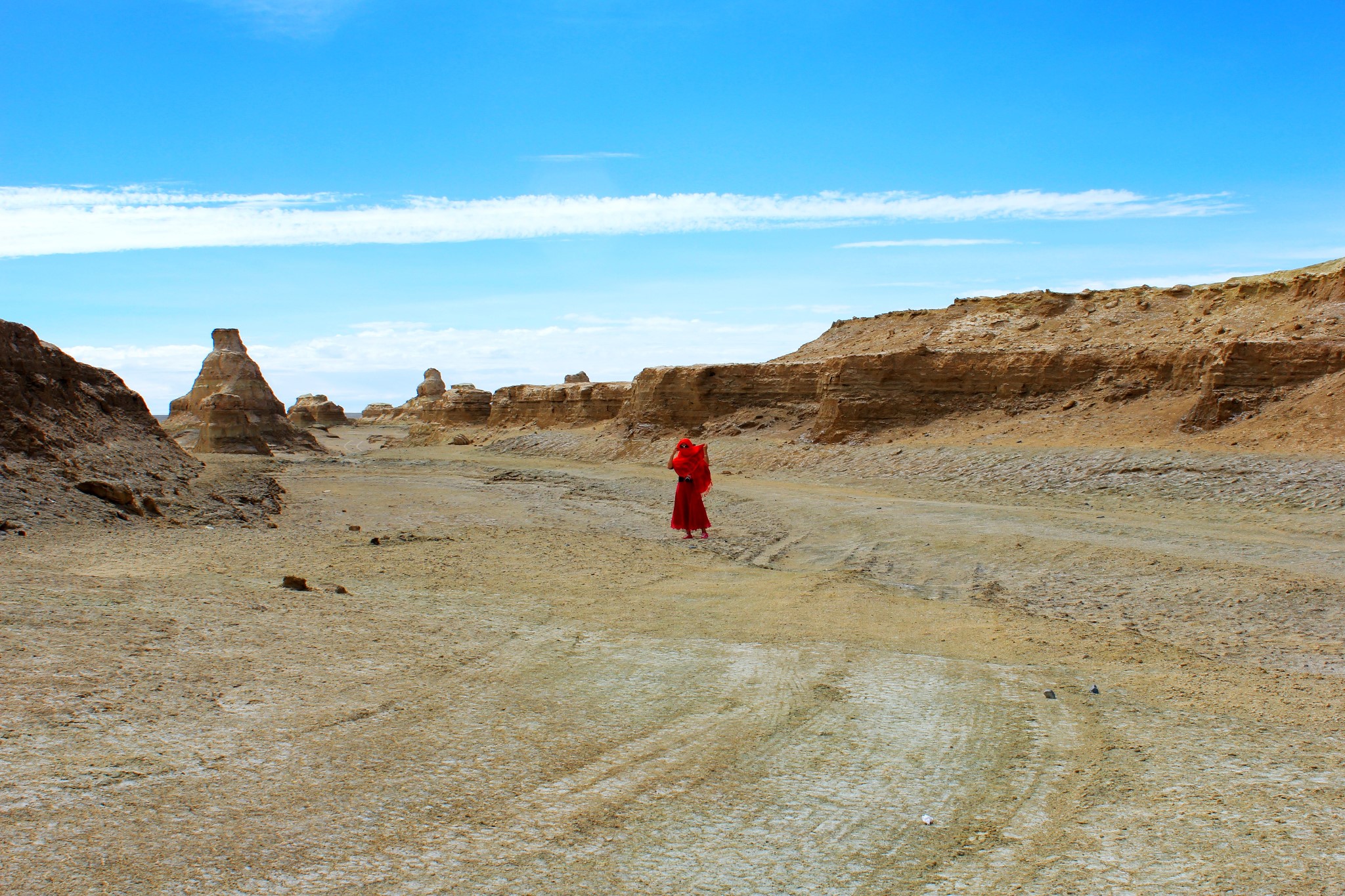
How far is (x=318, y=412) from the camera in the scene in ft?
205

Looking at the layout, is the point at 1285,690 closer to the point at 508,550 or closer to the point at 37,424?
the point at 508,550

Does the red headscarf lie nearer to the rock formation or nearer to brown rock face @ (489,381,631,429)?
the rock formation

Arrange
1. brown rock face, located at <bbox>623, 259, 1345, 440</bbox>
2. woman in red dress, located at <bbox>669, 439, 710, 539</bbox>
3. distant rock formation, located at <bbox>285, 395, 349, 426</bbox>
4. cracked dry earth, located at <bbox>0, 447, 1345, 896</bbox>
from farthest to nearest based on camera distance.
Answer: distant rock formation, located at <bbox>285, 395, 349, 426</bbox>
brown rock face, located at <bbox>623, 259, 1345, 440</bbox>
woman in red dress, located at <bbox>669, 439, 710, 539</bbox>
cracked dry earth, located at <bbox>0, 447, 1345, 896</bbox>

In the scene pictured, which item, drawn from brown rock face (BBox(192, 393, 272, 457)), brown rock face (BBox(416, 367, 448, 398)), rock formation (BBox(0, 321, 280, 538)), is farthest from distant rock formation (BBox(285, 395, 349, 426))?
rock formation (BBox(0, 321, 280, 538))

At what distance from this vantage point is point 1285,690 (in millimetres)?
6223

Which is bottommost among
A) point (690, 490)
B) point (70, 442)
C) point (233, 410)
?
point (690, 490)

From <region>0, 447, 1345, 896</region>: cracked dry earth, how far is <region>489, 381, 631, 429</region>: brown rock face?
28.8m

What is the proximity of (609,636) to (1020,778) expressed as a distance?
11.9ft

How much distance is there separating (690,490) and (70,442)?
377 inches

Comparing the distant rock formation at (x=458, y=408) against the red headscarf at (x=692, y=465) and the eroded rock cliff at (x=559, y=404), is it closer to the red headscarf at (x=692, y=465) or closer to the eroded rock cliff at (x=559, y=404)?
the eroded rock cliff at (x=559, y=404)

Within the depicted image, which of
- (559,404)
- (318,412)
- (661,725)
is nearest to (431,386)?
(318,412)

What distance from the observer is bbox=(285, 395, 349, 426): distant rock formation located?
5988 cm

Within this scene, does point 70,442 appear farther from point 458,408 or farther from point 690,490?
point 458,408

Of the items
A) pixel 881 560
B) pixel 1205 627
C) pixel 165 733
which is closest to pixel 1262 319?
pixel 881 560
